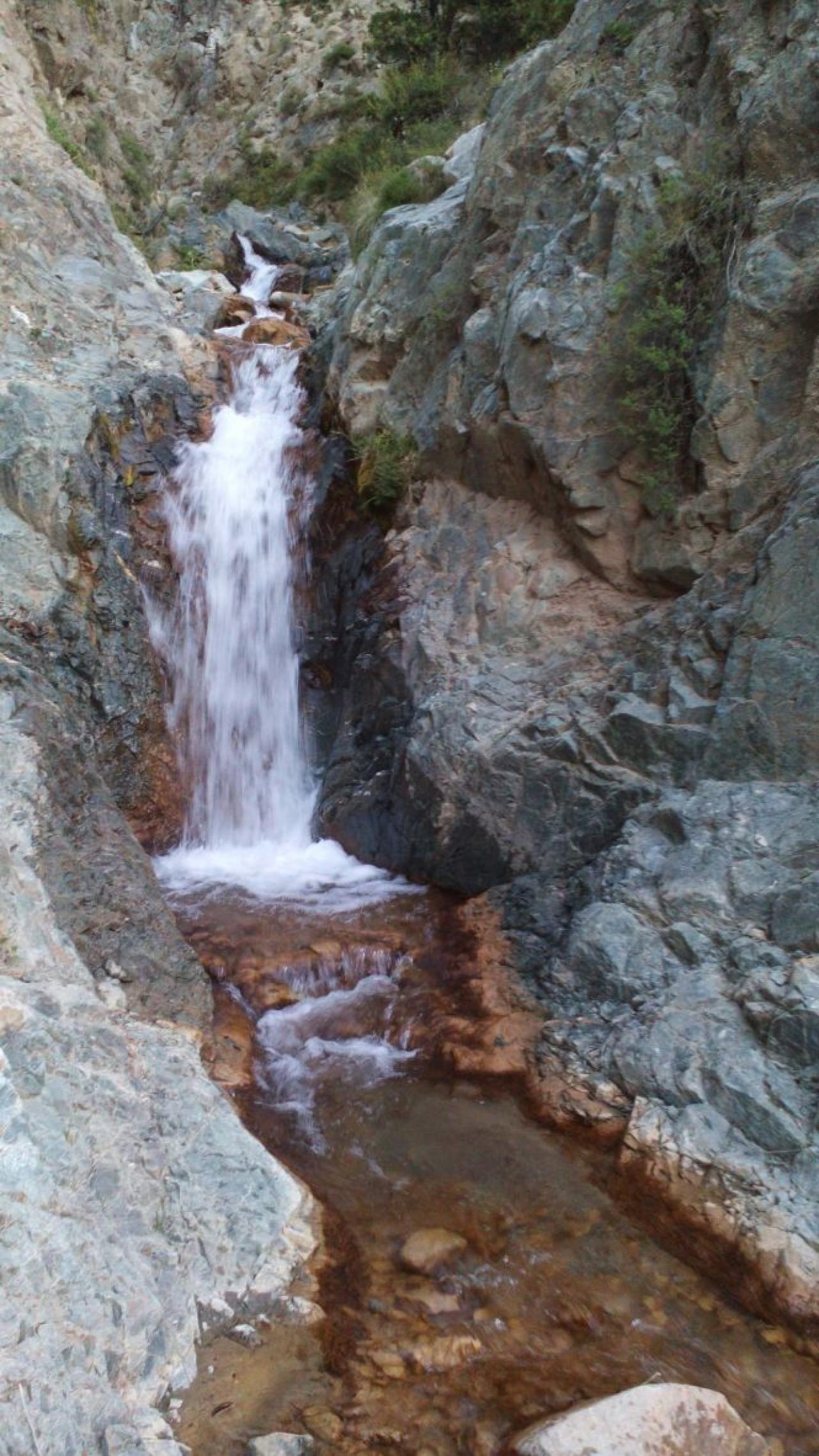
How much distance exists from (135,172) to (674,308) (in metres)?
14.4

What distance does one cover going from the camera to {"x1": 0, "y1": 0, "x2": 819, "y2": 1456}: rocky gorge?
3.40 m

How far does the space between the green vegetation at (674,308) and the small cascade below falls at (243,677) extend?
12.5ft

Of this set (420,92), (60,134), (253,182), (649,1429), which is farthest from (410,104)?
(649,1429)

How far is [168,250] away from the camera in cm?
1730

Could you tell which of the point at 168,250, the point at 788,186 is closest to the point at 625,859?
the point at 788,186

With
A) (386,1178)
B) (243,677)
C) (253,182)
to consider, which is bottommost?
(386,1178)

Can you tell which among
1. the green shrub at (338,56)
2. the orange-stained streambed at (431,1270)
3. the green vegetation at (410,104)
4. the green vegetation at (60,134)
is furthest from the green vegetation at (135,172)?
the orange-stained streambed at (431,1270)

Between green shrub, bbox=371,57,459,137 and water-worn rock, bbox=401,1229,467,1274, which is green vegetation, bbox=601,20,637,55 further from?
water-worn rock, bbox=401,1229,467,1274

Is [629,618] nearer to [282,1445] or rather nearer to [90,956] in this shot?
[90,956]

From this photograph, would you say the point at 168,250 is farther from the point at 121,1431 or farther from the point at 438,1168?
the point at 121,1431

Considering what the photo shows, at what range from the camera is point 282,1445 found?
8.84 ft

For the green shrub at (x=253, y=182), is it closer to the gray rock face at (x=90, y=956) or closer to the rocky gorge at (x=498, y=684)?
the rocky gorge at (x=498, y=684)

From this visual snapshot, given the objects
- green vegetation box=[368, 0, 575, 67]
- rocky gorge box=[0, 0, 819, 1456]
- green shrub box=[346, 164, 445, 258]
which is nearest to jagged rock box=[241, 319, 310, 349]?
green shrub box=[346, 164, 445, 258]

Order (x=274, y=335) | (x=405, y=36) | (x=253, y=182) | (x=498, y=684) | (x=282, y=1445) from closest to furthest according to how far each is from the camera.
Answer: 1. (x=282, y=1445)
2. (x=498, y=684)
3. (x=274, y=335)
4. (x=405, y=36)
5. (x=253, y=182)
